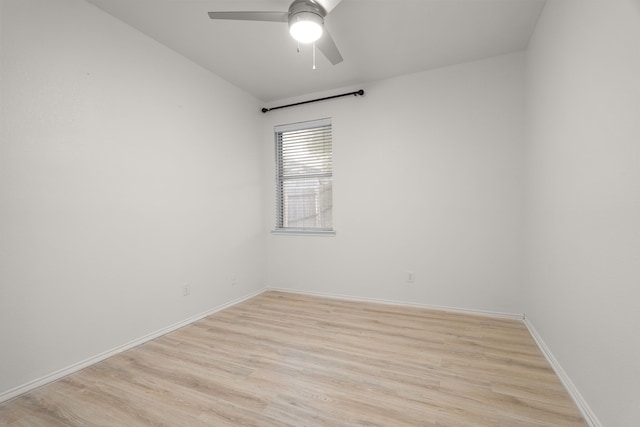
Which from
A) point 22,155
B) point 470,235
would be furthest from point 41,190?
point 470,235

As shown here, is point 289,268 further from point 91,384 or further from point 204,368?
point 91,384

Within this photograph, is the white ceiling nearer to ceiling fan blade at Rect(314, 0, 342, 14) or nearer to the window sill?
ceiling fan blade at Rect(314, 0, 342, 14)

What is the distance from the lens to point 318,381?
1.81 metres

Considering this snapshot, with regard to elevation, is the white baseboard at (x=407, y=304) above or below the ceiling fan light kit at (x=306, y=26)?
below

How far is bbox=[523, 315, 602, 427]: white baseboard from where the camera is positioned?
1396 mm

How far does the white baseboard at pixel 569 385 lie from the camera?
1.40 metres

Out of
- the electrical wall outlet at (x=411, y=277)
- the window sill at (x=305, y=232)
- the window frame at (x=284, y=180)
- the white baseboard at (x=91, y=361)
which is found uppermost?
the window frame at (x=284, y=180)

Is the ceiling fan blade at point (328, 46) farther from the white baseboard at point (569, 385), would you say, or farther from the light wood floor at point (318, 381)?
the white baseboard at point (569, 385)

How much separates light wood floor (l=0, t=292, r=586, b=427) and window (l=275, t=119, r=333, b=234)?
151 centimetres

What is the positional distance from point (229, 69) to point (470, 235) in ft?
10.4

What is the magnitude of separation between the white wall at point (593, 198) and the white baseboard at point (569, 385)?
1.7 inches

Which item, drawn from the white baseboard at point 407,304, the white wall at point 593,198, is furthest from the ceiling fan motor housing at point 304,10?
the white baseboard at point 407,304

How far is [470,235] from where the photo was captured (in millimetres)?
2979

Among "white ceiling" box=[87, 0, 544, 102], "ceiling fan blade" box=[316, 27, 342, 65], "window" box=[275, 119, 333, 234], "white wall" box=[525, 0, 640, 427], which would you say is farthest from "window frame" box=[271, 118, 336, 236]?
"white wall" box=[525, 0, 640, 427]
